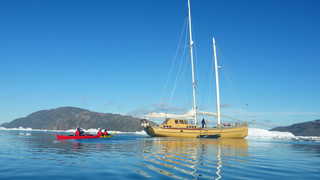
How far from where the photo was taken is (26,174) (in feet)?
49.4

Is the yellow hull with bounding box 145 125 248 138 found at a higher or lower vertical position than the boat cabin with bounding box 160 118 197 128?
lower

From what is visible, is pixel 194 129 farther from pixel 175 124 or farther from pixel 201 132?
pixel 175 124

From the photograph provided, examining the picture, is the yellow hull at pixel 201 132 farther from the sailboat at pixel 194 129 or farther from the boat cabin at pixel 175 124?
the boat cabin at pixel 175 124

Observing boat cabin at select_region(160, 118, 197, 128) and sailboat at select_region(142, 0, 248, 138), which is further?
boat cabin at select_region(160, 118, 197, 128)

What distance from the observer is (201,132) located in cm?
6925

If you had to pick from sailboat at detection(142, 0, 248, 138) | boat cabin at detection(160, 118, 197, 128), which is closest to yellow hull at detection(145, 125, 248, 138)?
sailboat at detection(142, 0, 248, 138)

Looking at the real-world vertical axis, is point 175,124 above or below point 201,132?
above

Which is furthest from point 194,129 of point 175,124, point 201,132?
point 175,124

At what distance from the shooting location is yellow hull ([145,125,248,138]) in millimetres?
69188

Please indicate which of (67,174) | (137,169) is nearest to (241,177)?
(137,169)

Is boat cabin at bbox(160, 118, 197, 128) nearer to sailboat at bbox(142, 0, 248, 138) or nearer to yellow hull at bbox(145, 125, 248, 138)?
sailboat at bbox(142, 0, 248, 138)

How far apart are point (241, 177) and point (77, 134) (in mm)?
47086

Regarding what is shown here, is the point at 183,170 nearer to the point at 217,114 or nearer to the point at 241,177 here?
the point at 241,177

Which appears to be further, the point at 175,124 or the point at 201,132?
the point at 175,124
